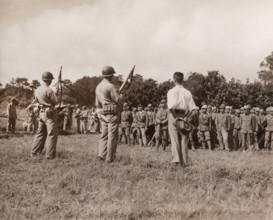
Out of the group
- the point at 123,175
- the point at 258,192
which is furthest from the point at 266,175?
the point at 123,175

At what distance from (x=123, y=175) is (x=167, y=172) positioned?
0.92 meters

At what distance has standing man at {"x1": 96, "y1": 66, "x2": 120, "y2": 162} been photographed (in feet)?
26.5

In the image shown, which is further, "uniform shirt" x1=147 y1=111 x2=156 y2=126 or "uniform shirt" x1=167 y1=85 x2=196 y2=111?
"uniform shirt" x1=147 y1=111 x2=156 y2=126

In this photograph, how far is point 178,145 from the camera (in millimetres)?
7688

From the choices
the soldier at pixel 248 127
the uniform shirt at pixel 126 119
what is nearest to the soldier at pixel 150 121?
the uniform shirt at pixel 126 119

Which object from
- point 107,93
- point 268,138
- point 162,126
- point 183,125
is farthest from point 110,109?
point 268,138

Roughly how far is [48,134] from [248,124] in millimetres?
9705

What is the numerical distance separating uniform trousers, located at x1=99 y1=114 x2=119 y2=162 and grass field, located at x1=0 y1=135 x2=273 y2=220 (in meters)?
0.34

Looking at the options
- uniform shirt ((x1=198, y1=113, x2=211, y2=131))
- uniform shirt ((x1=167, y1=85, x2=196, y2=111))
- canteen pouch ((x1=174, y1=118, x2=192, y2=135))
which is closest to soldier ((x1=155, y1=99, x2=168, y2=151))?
uniform shirt ((x1=198, y1=113, x2=211, y2=131))

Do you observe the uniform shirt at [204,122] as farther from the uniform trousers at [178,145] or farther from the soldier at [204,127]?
the uniform trousers at [178,145]

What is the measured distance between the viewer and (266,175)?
736 centimetres

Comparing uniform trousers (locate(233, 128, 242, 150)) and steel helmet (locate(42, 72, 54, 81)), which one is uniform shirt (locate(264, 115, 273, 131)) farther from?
steel helmet (locate(42, 72, 54, 81))

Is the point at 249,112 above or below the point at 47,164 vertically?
above

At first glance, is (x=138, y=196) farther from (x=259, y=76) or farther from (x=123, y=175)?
(x=259, y=76)
